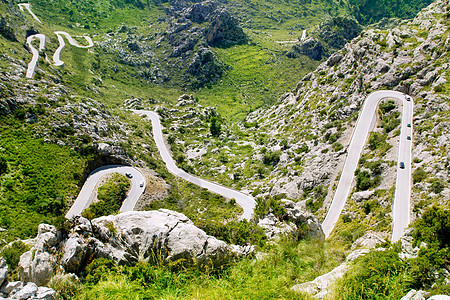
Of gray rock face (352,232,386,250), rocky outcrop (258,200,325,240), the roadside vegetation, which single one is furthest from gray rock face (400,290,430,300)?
the roadside vegetation

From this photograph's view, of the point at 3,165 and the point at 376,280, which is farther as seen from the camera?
the point at 3,165

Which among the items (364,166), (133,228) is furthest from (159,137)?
(133,228)

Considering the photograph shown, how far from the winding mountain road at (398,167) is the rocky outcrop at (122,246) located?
91.2 feet

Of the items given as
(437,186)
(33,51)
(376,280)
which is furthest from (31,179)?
(33,51)

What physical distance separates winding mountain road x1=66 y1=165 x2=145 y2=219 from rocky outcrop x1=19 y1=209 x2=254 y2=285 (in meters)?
28.8

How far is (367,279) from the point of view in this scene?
1100cm

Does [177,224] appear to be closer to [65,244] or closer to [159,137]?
[65,244]

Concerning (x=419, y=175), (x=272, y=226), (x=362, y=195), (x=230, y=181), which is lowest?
(x=362, y=195)

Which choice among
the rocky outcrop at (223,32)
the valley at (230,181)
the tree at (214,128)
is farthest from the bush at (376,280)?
the rocky outcrop at (223,32)

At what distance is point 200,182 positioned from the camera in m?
68.1

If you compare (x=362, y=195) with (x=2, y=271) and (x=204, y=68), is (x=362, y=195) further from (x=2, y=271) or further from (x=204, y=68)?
(x=204, y=68)

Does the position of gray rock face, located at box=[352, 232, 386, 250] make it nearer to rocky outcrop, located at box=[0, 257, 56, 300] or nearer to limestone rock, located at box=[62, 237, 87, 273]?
limestone rock, located at box=[62, 237, 87, 273]

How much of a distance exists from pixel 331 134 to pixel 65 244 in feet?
196

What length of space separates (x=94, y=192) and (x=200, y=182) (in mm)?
28332
